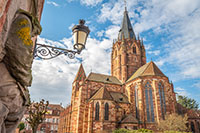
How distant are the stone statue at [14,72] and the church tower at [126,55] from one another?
36136 mm

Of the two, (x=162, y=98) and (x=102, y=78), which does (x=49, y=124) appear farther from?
(x=162, y=98)

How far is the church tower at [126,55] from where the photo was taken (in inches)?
1566

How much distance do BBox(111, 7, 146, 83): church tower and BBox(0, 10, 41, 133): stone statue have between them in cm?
3614

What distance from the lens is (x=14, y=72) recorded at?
214 cm

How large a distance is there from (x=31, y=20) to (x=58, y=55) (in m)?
2.50

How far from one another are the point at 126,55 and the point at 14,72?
40076 mm

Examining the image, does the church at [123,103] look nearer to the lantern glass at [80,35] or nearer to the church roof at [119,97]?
the church roof at [119,97]

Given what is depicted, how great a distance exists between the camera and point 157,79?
29953 millimetres

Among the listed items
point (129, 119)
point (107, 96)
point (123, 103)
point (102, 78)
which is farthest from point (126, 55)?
point (129, 119)

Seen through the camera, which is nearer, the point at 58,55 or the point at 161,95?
the point at 58,55

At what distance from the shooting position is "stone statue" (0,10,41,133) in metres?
1.99

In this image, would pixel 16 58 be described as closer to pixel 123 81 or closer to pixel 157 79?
pixel 157 79

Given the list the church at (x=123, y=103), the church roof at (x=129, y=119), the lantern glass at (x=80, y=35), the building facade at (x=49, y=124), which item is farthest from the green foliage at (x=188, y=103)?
the lantern glass at (x=80, y=35)

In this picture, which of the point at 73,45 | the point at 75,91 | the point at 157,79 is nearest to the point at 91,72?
the point at 75,91
